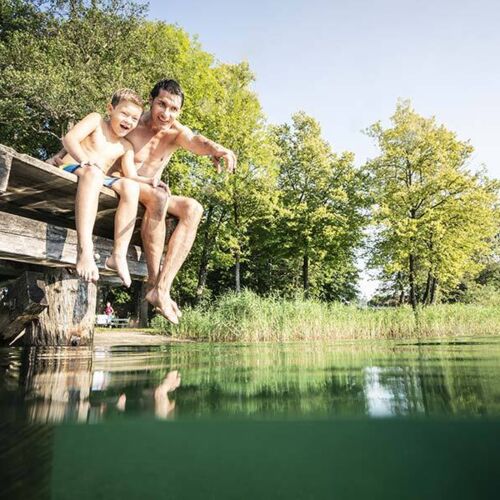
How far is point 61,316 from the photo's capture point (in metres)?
3.56

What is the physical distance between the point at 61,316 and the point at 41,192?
3.74ft

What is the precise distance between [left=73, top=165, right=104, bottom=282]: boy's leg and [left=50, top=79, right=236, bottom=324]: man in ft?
1.61

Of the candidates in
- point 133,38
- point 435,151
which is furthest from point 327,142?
point 133,38

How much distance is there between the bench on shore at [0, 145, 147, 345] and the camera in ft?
9.37

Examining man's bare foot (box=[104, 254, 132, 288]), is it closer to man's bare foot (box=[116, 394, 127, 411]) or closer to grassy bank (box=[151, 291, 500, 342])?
man's bare foot (box=[116, 394, 127, 411])

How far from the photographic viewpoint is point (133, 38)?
1559 cm

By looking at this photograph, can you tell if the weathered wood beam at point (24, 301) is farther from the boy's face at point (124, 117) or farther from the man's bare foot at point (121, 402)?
the man's bare foot at point (121, 402)

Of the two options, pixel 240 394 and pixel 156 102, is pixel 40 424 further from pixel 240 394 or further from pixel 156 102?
pixel 156 102

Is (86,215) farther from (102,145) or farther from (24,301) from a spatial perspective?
(24,301)

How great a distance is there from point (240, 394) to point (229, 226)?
18.0 metres

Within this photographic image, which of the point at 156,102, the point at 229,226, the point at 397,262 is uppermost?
the point at 229,226

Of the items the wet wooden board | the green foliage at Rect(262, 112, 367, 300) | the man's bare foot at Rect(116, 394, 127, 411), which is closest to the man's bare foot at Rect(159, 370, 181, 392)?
the man's bare foot at Rect(116, 394, 127, 411)

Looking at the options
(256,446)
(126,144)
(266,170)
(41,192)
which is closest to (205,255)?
(266,170)

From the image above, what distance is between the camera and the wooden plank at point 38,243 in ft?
9.39
